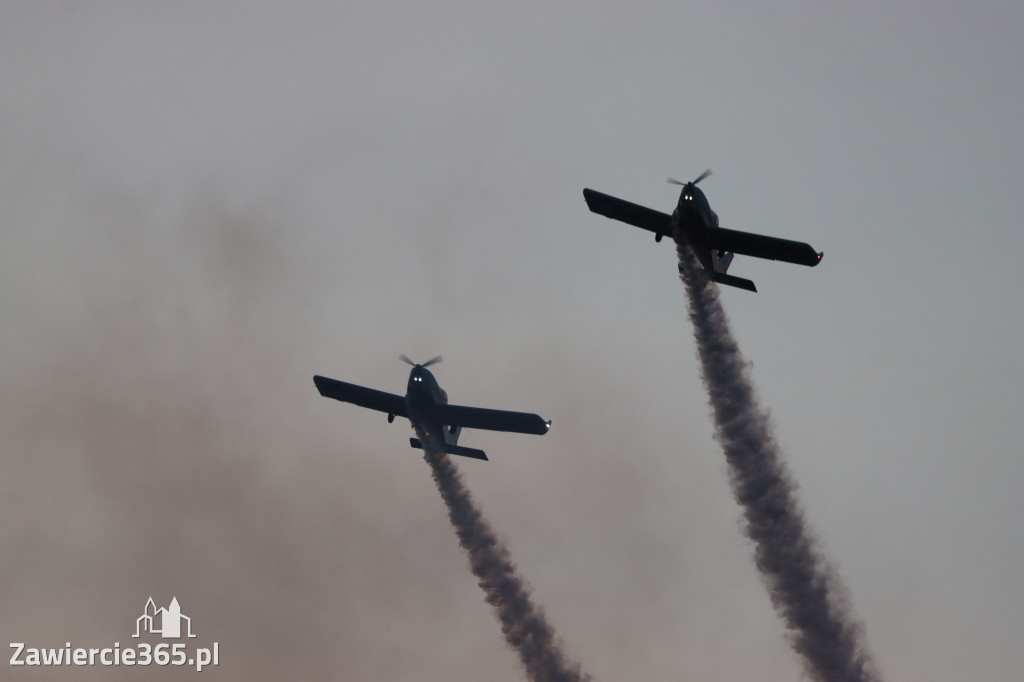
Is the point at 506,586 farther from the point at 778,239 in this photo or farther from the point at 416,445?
the point at 778,239

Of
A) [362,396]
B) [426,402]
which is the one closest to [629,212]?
[426,402]

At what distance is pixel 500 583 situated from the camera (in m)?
63.9

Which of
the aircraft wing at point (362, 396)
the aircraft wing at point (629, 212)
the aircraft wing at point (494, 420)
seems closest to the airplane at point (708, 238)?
the aircraft wing at point (629, 212)

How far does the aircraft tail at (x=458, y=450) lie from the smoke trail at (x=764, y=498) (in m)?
12.9

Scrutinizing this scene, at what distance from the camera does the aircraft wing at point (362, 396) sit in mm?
63531

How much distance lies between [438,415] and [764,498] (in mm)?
17495

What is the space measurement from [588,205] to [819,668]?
76.8 ft

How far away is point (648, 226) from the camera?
51.4 m

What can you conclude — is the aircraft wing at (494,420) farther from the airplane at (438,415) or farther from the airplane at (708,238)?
the airplane at (708,238)

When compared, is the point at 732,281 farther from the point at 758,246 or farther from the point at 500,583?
the point at 500,583

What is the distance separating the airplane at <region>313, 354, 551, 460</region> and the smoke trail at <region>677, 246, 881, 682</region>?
11.3 m

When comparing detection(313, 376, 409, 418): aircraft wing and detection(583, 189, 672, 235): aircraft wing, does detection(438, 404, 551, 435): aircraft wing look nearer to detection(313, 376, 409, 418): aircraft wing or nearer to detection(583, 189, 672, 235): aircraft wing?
detection(313, 376, 409, 418): aircraft wing

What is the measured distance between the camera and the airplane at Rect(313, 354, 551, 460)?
6047 centimetres

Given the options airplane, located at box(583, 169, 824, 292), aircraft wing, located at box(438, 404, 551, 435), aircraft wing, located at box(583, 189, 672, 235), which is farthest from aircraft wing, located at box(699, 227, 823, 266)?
aircraft wing, located at box(438, 404, 551, 435)
